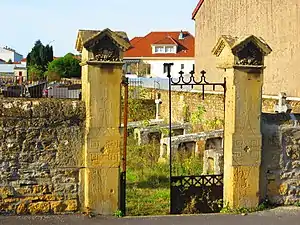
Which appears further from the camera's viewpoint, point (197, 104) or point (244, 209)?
point (197, 104)

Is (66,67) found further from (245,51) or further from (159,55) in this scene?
(245,51)

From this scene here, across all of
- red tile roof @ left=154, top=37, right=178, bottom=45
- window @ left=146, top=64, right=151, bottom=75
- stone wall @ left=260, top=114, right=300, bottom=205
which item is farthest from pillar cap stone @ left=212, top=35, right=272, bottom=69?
red tile roof @ left=154, top=37, right=178, bottom=45

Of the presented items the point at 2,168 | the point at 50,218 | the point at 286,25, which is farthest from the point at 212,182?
the point at 286,25

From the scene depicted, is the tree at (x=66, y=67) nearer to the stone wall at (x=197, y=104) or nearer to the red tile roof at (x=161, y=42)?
the red tile roof at (x=161, y=42)

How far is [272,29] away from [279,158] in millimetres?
16037

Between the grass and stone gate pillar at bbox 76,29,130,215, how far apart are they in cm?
114

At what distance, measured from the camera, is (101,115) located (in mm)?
7340

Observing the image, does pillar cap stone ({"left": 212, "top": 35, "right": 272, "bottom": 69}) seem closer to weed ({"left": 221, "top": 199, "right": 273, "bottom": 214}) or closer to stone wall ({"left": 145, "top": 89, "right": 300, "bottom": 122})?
weed ({"left": 221, "top": 199, "right": 273, "bottom": 214})

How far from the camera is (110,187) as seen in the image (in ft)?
24.5

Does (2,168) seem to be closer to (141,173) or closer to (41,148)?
(41,148)

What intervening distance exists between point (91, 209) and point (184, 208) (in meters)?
1.59

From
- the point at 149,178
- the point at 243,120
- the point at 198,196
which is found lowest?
the point at 149,178

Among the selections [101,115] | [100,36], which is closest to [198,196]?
[101,115]

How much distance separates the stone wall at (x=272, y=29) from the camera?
21266mm
